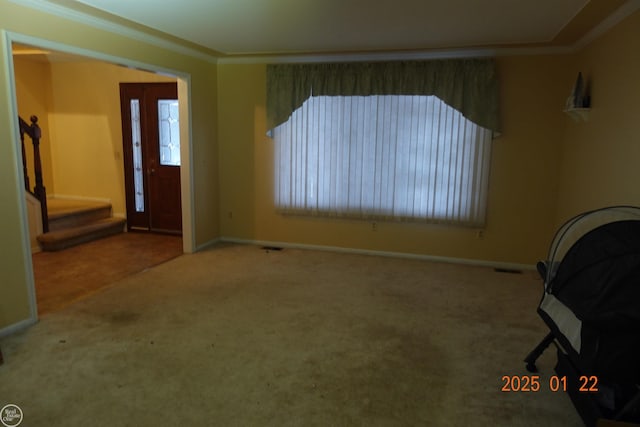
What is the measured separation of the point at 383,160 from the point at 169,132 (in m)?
3.16

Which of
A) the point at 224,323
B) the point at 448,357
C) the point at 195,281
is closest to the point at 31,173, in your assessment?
the point at 195,281

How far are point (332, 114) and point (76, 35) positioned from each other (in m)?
2.80

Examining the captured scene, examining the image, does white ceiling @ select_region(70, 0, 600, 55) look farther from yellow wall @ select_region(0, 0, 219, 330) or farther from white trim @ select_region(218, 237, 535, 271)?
white trim @ select_region(218, 237, 535, 271)

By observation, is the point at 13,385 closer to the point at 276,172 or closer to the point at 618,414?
the point at 618,414

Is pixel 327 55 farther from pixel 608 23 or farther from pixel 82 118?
pixel 82 118

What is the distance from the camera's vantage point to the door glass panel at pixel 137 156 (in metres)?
6.31

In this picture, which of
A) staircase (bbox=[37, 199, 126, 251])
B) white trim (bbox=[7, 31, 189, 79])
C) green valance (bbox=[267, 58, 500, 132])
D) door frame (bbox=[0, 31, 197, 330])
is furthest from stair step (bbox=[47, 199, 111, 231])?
green valance (bbox=[267, 58, 500, 132])

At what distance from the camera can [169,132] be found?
614 cm

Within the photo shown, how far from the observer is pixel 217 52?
5.21 m

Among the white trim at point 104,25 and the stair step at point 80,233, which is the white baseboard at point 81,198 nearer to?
the stair step at point 80,233

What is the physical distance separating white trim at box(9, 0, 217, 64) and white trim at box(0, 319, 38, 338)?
235cm

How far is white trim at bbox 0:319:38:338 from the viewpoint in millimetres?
3094

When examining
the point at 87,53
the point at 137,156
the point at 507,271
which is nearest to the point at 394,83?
the point at 507,271

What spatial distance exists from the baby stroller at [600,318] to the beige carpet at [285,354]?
0.73 feet
